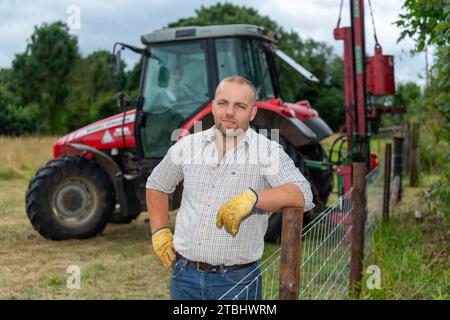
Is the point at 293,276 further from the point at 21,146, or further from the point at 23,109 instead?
the point at 23,109

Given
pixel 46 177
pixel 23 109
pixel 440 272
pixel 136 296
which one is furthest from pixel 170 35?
pixel 23 109

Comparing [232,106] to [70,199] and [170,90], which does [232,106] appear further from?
[70,199]

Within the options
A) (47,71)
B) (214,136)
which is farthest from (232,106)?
(47,71)

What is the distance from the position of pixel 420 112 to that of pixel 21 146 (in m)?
9.00

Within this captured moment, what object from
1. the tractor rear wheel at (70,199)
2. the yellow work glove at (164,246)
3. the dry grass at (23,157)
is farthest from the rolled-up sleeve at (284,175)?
the dry grass at (23,157)

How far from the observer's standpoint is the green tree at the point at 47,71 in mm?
27922

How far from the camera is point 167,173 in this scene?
107 inches

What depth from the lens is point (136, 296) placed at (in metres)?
5.30

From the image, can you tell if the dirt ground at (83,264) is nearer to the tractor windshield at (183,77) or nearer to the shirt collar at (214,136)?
the tractor windshield at (183,77)

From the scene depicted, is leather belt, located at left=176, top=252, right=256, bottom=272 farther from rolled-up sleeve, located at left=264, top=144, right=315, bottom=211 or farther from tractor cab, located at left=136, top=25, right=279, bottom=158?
tractor cab, located at left=136, top=25, right=279, bottom=158

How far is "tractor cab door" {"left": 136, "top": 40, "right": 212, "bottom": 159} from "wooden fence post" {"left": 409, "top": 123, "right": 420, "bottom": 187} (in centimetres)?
625

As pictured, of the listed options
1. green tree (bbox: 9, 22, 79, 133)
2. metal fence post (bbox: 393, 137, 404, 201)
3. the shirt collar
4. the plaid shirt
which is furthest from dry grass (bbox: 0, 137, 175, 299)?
green tree (bbox: 9, 22, 79, 133)

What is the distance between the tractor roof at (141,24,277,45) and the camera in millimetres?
7199

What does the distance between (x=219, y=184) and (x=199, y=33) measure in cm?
484
